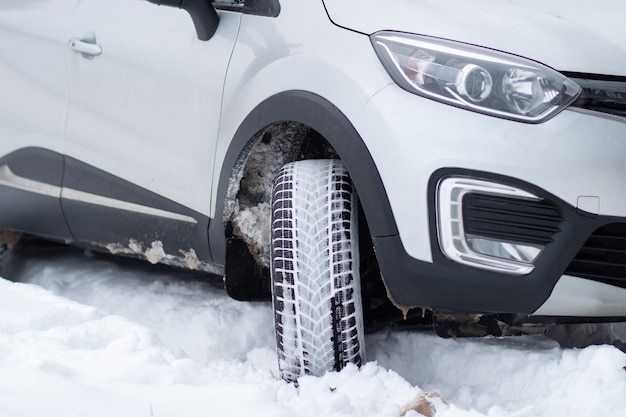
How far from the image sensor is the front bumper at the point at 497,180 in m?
2.59

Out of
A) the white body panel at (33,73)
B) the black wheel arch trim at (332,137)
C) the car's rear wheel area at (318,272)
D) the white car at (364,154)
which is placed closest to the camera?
the white car at (364,154)

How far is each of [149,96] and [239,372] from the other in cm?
101

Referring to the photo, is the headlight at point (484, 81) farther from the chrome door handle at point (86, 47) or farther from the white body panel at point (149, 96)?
the chrome door handle at point (86, 47)

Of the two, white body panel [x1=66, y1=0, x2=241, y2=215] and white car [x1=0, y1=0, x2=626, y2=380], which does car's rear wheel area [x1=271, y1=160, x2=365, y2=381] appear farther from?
white body panel [x1=66, y1=0, x2=241, y2=215]

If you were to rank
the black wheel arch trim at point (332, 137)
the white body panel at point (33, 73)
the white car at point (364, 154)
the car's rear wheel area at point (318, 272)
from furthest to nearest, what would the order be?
the white body panel at point (33, 73)
the car's rear wheel area at point (318, 272)
the black wheel arch trim at point (332, 137)
the white car at point (364, 154)

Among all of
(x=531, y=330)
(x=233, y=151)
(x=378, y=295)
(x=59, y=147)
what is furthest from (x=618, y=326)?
(x=59, y=147)

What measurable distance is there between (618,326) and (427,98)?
3.76 feet

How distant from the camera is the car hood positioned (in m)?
2.67

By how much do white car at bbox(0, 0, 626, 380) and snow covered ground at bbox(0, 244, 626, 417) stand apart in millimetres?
137

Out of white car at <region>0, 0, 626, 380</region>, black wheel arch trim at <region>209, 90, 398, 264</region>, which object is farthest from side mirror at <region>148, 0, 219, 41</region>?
black wheel arch trim at <region>209, 90, 398, 264</region>

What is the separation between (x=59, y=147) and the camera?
12.9ft

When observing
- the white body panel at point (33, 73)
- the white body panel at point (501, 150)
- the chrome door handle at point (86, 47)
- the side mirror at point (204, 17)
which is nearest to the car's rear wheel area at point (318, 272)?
the white body panel at point (501, 150)

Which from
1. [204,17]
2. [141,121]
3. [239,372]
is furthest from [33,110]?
[239,372]

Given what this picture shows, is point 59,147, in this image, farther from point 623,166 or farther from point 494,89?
point 623,166
